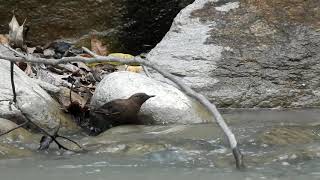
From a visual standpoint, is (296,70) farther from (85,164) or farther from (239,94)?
(85,164)

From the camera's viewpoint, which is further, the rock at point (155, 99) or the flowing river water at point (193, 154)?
the rock at point (155, 99)

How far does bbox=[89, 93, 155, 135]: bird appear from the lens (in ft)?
11.7

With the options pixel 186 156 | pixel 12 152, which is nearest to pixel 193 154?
pixel 186 156

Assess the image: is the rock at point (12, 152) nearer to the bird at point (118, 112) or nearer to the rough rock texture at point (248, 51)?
the bird at point (118, 112)

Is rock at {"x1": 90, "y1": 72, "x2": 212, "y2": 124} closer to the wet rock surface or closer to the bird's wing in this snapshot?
the bird's wing

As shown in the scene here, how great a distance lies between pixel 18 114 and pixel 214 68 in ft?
4.94

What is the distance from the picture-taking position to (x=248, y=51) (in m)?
4.52

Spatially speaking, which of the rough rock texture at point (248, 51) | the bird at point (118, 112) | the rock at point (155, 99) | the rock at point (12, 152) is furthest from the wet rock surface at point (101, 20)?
the rock at point (12, 152)

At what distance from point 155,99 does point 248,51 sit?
1.12m

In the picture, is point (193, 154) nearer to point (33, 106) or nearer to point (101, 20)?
point (33, 106)

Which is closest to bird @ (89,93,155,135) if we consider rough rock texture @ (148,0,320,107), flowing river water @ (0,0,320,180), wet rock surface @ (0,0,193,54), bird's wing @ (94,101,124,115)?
bird's wing @ (94,101,124,115)

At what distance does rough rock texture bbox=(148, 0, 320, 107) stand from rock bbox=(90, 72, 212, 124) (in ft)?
1.50

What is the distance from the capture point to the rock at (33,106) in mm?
3439

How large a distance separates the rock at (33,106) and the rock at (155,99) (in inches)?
8.8
